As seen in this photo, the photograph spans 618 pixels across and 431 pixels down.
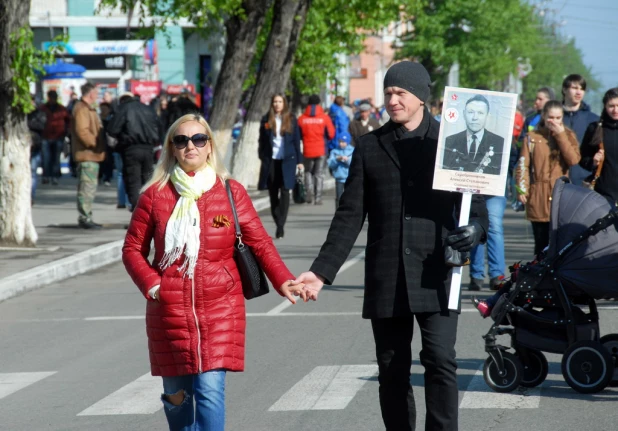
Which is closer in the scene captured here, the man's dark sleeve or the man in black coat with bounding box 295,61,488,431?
the man in black coat with bounding box 295,61,488,431

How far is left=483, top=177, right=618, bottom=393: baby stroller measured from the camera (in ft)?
24.6

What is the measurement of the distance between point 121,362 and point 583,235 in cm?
333

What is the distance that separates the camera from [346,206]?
5.62 m

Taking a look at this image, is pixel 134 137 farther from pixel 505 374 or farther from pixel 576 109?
pixel 505 374

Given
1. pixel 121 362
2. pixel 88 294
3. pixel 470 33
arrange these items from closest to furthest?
1. pixel 121 362
2. pixel 88 294
3. pixel 470 33

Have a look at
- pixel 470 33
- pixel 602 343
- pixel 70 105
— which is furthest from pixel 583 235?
pixel 470 33

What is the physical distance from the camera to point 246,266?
5555 mm

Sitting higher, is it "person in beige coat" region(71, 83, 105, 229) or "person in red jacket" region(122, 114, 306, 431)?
"person in red jacket" region(122, 114, 306, 431)

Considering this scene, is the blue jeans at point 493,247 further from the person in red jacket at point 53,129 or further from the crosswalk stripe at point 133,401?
the person in red jacket at point 53,129

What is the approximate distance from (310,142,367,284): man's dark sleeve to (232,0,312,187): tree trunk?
67.3ft

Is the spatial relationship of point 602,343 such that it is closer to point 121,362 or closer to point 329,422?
point 329,422

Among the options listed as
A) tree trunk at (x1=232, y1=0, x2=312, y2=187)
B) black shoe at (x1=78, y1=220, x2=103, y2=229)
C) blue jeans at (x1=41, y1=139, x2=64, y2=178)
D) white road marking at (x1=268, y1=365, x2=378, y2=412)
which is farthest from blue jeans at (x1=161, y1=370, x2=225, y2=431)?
blue jeans at (x1=41, y1=139, x2=64, y2=178)

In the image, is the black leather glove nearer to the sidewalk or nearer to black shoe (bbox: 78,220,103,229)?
the sidewalk

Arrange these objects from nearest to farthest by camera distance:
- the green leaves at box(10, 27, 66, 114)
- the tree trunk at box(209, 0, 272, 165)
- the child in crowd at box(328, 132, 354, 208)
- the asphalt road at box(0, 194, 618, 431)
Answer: the asphalt road at box(0, 194, 618, 431) → the green leaves at box(10, 27, 66, 114) → the child in crowd at box(328, 132, 354, 208) → the tree trunk at box(209, 0, 272, 165)
